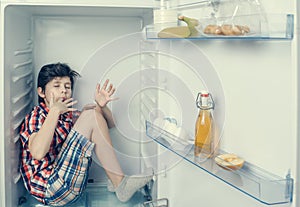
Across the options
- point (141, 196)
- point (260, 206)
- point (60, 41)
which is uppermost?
point (60, 41)

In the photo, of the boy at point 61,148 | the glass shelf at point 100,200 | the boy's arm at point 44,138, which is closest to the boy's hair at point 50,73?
the boy at point 61,148

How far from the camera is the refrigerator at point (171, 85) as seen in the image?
823mm

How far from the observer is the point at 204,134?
116 centimetres

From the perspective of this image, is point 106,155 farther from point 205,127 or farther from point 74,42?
point 205,127

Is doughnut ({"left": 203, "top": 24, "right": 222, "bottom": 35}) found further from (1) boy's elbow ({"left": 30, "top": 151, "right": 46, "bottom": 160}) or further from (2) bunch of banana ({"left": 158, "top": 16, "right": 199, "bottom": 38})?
(1) boy's elbow ({"left": 30, "top": 151, "right": 46, "bottom": 160})

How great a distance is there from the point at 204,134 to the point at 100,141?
29.0 inches

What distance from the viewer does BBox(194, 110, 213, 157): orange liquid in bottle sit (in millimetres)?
1138

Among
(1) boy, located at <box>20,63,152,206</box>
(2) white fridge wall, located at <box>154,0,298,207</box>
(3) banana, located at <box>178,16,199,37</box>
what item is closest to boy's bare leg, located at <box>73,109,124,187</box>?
(1) boy, located at <box>20,63,152,206</box>

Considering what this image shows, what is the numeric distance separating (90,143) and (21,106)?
337 millimetres

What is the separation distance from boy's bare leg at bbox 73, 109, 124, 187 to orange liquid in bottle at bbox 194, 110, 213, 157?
0.71 metres

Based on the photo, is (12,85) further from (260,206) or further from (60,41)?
(260,206)

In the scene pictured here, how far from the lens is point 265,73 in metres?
0.89

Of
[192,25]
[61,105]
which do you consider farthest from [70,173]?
[192,25]

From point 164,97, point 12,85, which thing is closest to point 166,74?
point 164,97
